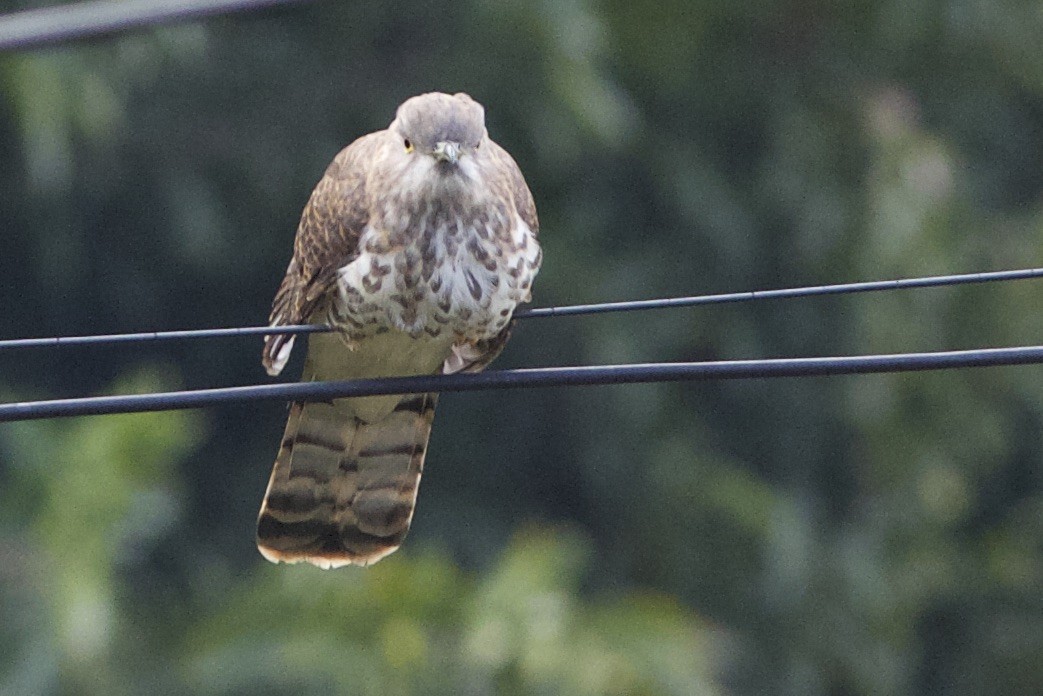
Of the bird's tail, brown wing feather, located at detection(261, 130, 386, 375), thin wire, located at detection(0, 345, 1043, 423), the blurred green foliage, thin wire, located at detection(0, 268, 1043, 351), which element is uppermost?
the blurred green foliage

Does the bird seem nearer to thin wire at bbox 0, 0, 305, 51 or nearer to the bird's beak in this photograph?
the bird's beak

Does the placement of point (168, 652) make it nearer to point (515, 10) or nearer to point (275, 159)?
point (275, 159)

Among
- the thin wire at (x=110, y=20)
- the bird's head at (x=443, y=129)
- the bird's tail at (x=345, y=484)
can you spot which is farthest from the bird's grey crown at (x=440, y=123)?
the bird's tail at (x=345, y=484)

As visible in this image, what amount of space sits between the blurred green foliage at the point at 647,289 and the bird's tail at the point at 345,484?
4.87 m

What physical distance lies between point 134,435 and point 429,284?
15.3 ft

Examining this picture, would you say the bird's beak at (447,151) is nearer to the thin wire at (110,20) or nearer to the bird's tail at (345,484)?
the thin wire at (110,20)

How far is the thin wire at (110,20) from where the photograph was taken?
13.8 ft

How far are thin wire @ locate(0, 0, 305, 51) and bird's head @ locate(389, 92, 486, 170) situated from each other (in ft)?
1.71

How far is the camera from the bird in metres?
4.86

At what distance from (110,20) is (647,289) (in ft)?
28.7

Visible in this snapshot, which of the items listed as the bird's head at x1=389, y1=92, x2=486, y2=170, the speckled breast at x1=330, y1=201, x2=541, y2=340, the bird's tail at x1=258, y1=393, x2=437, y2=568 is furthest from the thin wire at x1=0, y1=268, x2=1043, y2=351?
the bird's tail at x1=258, y1=393, x2=437, y2=568

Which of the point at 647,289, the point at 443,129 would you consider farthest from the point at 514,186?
the point at 647,289

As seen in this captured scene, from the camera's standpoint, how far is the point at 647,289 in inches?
505

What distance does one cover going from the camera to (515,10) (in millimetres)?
11711
